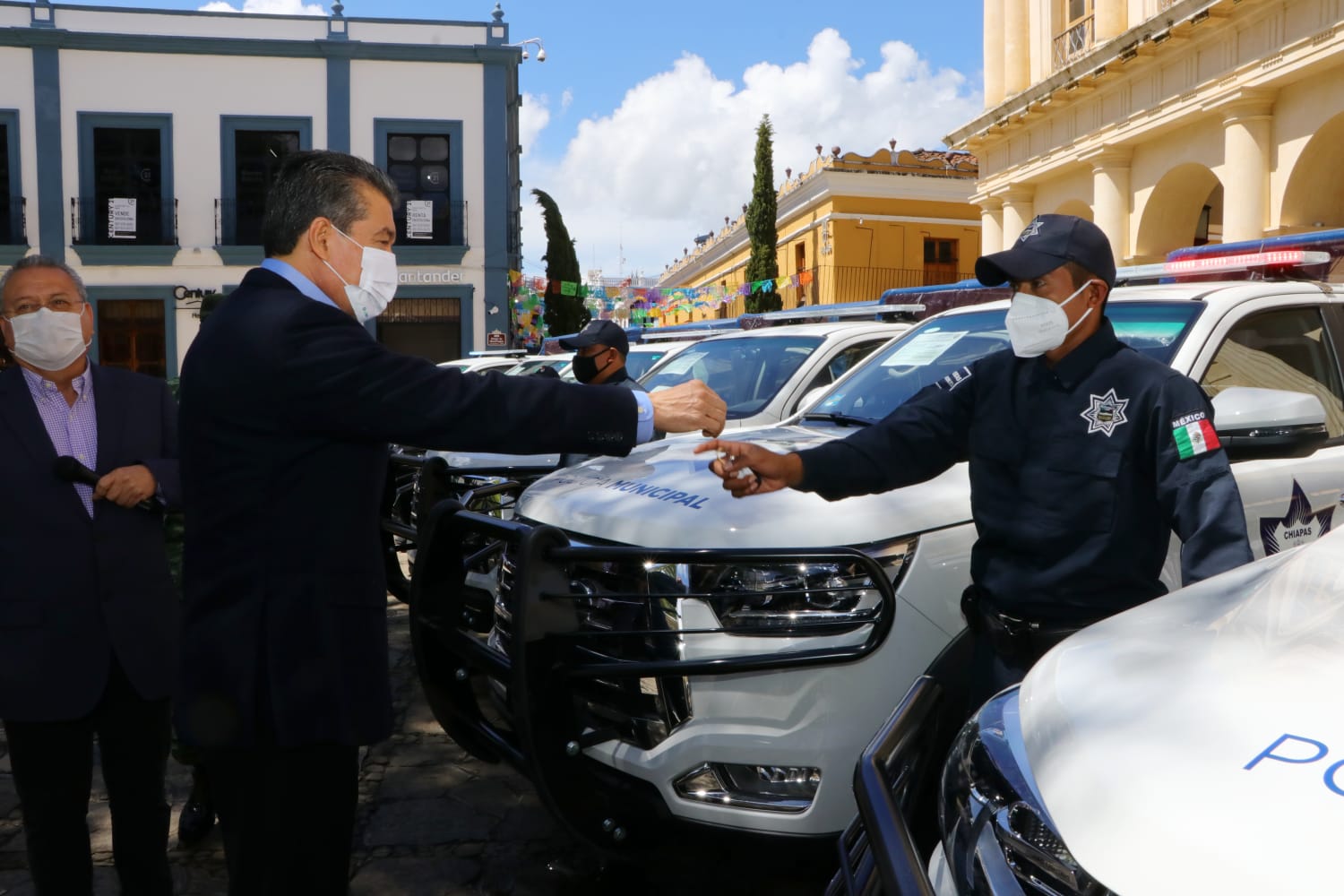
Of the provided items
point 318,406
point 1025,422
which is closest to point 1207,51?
point 1025,422

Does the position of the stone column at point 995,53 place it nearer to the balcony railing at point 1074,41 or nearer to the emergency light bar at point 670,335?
the balcony railing at point 1074,41

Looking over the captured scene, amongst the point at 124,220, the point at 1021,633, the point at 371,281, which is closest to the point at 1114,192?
the point at 1021,633

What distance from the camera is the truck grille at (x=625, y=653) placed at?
2725mm

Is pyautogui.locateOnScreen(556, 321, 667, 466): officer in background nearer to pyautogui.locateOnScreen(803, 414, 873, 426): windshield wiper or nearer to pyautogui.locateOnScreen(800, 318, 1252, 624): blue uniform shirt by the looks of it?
pyautogui.locateOnScreen(803, 414, 873, 426): windshield wiper

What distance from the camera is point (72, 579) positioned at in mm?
2781

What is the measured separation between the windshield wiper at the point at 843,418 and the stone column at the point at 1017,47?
1684 centimetres

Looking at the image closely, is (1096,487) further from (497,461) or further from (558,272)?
(558,272)

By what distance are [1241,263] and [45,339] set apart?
4.05m

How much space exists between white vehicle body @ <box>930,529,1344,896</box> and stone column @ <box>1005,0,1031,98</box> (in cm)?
1909

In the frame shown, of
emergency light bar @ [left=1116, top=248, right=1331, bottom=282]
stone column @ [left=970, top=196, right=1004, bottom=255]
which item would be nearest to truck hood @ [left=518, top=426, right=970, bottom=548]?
emergency light bar @ [left=1116, top=248, right=1331, bottom=282]

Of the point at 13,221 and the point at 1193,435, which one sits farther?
the point at 13,221

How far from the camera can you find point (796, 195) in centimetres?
3166

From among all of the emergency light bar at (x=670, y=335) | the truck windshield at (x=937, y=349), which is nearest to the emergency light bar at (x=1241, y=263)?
the truck windshield at (x=937, y=349)

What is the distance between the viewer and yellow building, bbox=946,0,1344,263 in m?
12.6
